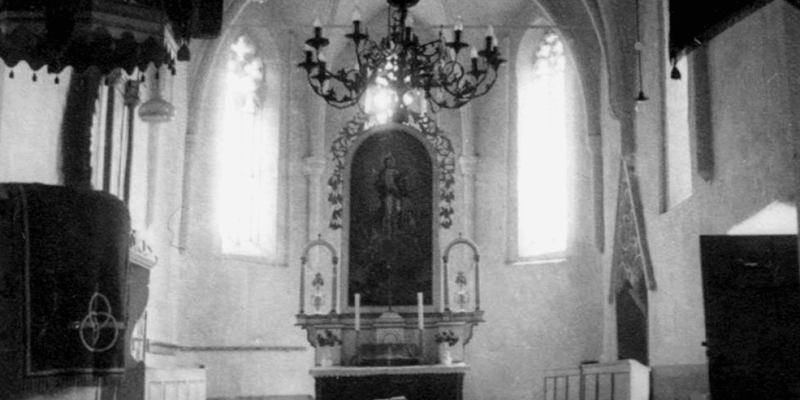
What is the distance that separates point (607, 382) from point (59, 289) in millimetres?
4937

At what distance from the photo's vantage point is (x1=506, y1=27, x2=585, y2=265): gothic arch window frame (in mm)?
13969

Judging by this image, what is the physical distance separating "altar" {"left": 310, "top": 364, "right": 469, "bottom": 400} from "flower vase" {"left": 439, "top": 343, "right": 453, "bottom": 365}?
0.13 m

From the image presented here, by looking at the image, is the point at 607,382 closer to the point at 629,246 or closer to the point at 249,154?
the point at 629,246

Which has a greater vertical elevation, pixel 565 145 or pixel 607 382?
pixel 565 145

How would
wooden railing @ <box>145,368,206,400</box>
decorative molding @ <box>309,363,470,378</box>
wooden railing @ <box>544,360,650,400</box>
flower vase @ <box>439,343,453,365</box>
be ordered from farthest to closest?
flower vase @ <box>439,343,453,365</box>
decorative molding @ <box>309,363,470,378</box>
wooden railing @ <box>544,360,650,400</box>
wooden railing @ <box>145,368,206,400</box>

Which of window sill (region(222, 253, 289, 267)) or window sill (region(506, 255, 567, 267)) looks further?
window sill (region(506, 255, 567, 267))

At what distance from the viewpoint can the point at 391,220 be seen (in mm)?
12109

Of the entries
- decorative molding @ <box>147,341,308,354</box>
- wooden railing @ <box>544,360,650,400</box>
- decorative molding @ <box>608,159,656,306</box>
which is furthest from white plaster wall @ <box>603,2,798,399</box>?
decorative molding @ <box>147,341,308,354</box>

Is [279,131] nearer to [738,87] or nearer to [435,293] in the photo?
[435,293]

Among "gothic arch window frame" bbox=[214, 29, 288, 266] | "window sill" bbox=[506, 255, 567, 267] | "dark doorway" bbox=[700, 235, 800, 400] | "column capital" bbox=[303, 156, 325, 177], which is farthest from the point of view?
A: "column capital" bbox=[303, 156, 325, 177]

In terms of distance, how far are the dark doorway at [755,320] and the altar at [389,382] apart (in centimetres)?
447

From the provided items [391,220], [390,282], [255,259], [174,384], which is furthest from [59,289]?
[255,259]

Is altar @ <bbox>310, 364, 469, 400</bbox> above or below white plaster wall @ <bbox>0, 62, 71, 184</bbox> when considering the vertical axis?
below

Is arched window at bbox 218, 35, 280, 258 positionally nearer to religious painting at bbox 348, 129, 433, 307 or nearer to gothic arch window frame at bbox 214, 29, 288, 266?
gothic arch window frame at bbox 214, 29, 288, 266
